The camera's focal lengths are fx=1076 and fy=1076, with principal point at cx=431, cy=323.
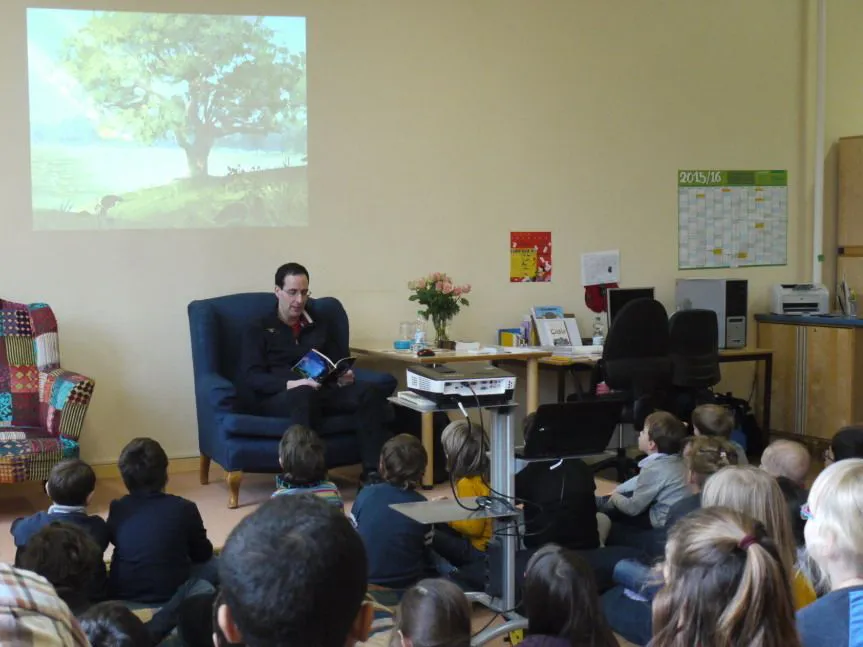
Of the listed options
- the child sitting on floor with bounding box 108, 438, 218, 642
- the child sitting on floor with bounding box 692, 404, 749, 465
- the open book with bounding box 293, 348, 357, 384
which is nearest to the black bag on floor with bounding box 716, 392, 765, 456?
the child sitting on floor with bounding box 692, 404, 749, 465

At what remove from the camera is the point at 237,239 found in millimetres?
6113

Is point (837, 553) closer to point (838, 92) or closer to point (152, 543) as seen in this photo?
point (152, 543)

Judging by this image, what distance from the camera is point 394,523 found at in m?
3.66

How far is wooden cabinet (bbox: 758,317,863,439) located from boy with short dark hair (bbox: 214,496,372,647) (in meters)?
6.26

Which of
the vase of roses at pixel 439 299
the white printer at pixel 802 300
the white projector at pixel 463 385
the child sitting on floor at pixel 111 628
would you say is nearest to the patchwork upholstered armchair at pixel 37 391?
the vase of roses at pixel 439 299

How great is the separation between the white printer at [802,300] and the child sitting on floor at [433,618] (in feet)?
18.5

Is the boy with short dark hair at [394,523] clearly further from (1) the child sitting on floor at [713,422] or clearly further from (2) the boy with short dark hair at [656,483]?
(1) the child sitting on floor at [713,422]

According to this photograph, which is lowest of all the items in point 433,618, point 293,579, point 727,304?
point 433,618

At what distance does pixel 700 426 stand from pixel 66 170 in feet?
11.6

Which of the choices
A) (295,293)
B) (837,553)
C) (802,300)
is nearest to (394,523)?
(837,553)

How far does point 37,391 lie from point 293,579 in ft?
15.3

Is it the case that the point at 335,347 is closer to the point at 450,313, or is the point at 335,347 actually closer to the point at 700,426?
the point at 450,313

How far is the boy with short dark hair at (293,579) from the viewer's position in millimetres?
1165

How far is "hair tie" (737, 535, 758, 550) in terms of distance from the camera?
186 cm
